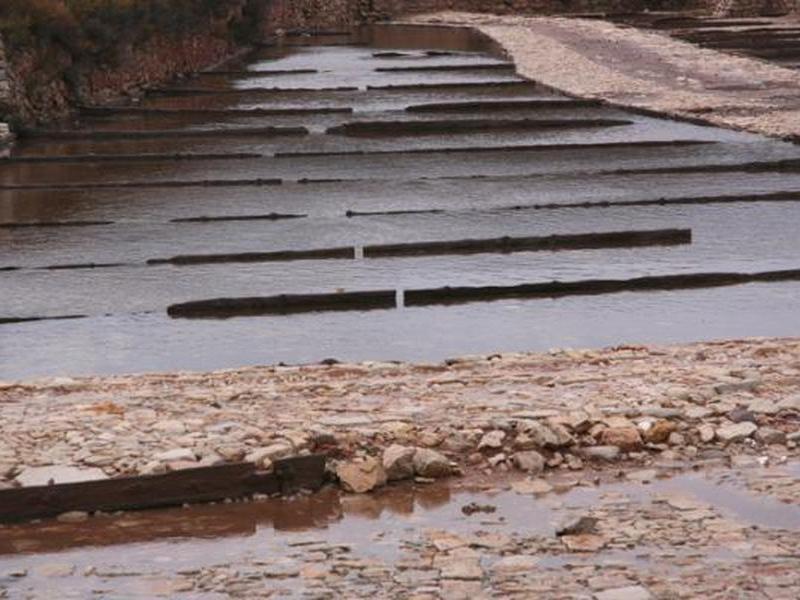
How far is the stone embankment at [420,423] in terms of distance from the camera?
8672mm

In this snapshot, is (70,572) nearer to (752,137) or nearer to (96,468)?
(96,468)

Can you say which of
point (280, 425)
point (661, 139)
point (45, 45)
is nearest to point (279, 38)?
point (45, 45)

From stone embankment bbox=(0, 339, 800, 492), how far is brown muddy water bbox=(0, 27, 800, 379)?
228cm

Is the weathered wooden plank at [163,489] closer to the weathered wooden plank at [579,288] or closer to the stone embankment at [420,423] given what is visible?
the stone embankment at [420,423]

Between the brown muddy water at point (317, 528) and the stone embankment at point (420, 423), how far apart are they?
0.81 ft

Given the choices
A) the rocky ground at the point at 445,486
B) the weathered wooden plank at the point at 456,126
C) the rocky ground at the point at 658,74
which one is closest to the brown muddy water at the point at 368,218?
the weathered wooden plank at the point at 456,126

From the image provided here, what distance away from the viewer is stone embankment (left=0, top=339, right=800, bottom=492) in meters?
8.67

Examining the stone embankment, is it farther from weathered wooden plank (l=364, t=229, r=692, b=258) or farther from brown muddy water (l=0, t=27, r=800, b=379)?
weathered wooden plank (l=364, t=229, r=692, b=258)

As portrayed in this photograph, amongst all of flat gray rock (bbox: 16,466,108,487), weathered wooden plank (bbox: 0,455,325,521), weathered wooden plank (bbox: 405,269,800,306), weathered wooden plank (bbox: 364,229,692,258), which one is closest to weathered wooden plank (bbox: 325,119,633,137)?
weathered wooden plank (bbox: 364,229,692,258)

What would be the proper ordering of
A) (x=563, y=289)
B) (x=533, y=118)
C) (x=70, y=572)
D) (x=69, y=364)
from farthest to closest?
(x=533, y=118)
(x=563, y=289)
(x=69, y=364)
(x=70, y=572)

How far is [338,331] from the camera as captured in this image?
13.3 m

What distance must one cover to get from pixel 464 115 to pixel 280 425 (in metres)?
18.4

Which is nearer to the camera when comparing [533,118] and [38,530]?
[38,530]

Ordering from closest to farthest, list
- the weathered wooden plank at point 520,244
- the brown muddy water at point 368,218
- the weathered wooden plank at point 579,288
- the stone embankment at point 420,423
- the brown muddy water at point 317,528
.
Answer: the brown muddy water at point 317,528
the stone embankment at point 420,423
the brown muddy water at point 368,218
the weathered wooden plank at point 579,288
the weathered wooden plank at point 520,244
